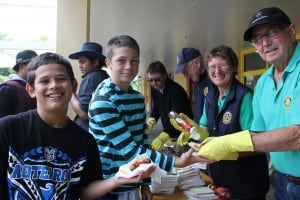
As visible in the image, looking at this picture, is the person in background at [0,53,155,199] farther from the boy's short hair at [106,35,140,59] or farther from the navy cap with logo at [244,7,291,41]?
the navy cap with logo at [244,7,291,41]

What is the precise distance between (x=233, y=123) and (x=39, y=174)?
1.34 metres

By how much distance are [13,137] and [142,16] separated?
204 inches

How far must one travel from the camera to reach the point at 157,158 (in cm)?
161

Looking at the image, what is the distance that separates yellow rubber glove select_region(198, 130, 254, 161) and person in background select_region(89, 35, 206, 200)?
0.15 m

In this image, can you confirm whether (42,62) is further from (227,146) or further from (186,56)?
(186,56)

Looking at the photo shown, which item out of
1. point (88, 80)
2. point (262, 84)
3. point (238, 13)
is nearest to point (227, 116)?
point (262, 84)

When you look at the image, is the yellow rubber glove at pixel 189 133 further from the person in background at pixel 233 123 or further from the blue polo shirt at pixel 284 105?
the blue polo shirt at pixel 284 105

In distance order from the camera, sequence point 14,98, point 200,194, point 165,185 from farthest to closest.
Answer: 1. point 14,98
2. point 165,185
3. point 200,194

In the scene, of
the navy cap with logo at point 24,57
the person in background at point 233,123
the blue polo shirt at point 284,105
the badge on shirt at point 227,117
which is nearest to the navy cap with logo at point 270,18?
the blue polo shirt at point 284,105

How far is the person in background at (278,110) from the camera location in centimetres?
143

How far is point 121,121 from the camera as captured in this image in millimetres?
1594

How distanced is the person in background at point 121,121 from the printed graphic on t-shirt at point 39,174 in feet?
1.17

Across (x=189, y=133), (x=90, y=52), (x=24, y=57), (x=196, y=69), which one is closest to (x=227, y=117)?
(x=189, y=133)

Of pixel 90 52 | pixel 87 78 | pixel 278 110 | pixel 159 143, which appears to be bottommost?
pixel 159 143
